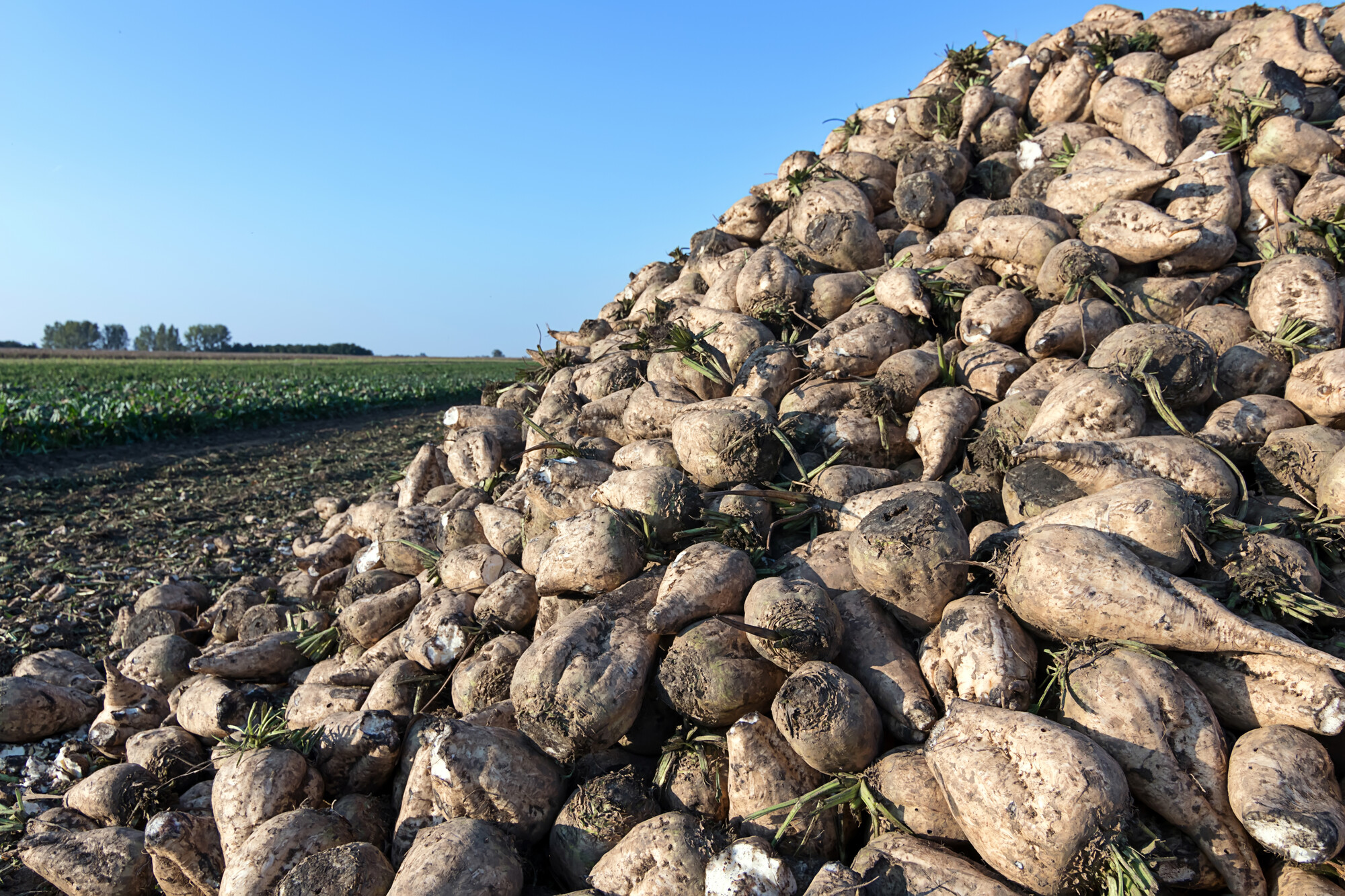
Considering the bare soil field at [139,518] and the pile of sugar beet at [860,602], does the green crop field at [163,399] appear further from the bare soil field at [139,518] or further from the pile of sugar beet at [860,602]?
the pile of sugar beet at [860,602]

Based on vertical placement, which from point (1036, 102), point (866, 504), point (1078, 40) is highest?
point (1078, 40)

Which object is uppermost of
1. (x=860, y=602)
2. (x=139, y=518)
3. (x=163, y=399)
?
(x=163, y=399)

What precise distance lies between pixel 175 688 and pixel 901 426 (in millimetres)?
4724

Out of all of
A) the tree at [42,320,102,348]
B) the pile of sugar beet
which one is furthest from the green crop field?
the tree at [42,320,102,348]

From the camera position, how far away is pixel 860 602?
10.9 ft

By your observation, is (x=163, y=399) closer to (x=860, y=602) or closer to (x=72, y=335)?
(x=860, y=602)

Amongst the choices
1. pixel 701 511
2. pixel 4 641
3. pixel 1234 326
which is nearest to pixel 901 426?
pixel 701 511

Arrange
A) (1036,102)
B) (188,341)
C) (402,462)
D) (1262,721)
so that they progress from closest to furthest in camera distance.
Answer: (1262,721) → (1036,102) → (402,462) → (188,341)

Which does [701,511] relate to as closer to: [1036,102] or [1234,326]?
[1234,326]

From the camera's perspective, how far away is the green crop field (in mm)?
14484

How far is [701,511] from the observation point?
374 cm

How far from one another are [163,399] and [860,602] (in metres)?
20.2

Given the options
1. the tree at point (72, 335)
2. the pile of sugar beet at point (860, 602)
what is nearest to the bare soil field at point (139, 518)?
the pile of sugar beet at point (860, 602)

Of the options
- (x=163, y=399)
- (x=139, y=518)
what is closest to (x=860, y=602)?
(x=139, y=518)
